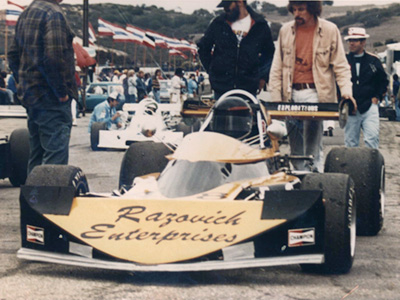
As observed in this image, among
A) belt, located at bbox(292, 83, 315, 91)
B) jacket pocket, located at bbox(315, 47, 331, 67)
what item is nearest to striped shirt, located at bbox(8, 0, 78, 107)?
belt, located at bbox(292, 83, 315, 91)

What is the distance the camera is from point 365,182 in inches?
295

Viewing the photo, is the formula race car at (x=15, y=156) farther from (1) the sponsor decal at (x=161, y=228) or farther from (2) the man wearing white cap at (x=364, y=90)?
(1) the sponsor decal at (x=161, y=228)

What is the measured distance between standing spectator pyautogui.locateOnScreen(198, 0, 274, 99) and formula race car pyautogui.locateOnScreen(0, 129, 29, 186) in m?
2.73

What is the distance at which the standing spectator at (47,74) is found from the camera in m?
7.84

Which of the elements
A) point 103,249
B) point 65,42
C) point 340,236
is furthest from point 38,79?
point 340,236

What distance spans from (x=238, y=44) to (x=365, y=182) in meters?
2.09

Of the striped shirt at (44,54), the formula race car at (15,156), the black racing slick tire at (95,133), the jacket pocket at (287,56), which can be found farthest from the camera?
the black racing slick tire at (95,133)

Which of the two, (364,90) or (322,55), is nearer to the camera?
(322,55)

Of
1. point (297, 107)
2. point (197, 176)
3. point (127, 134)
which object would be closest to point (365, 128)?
point (297, 107)

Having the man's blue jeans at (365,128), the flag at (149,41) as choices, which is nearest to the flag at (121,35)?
the flag at (149,41)

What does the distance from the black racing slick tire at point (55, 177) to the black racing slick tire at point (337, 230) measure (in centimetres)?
172

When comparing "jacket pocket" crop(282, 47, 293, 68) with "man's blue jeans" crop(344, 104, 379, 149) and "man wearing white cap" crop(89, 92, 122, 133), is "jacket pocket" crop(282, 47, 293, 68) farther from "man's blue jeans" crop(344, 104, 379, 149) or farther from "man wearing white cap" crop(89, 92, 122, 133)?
"man wearing white cap" crop(89, 92, 122, 133)

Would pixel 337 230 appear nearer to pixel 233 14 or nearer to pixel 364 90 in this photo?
pixel 233 14

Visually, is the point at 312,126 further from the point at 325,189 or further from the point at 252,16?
the point at 325,189
